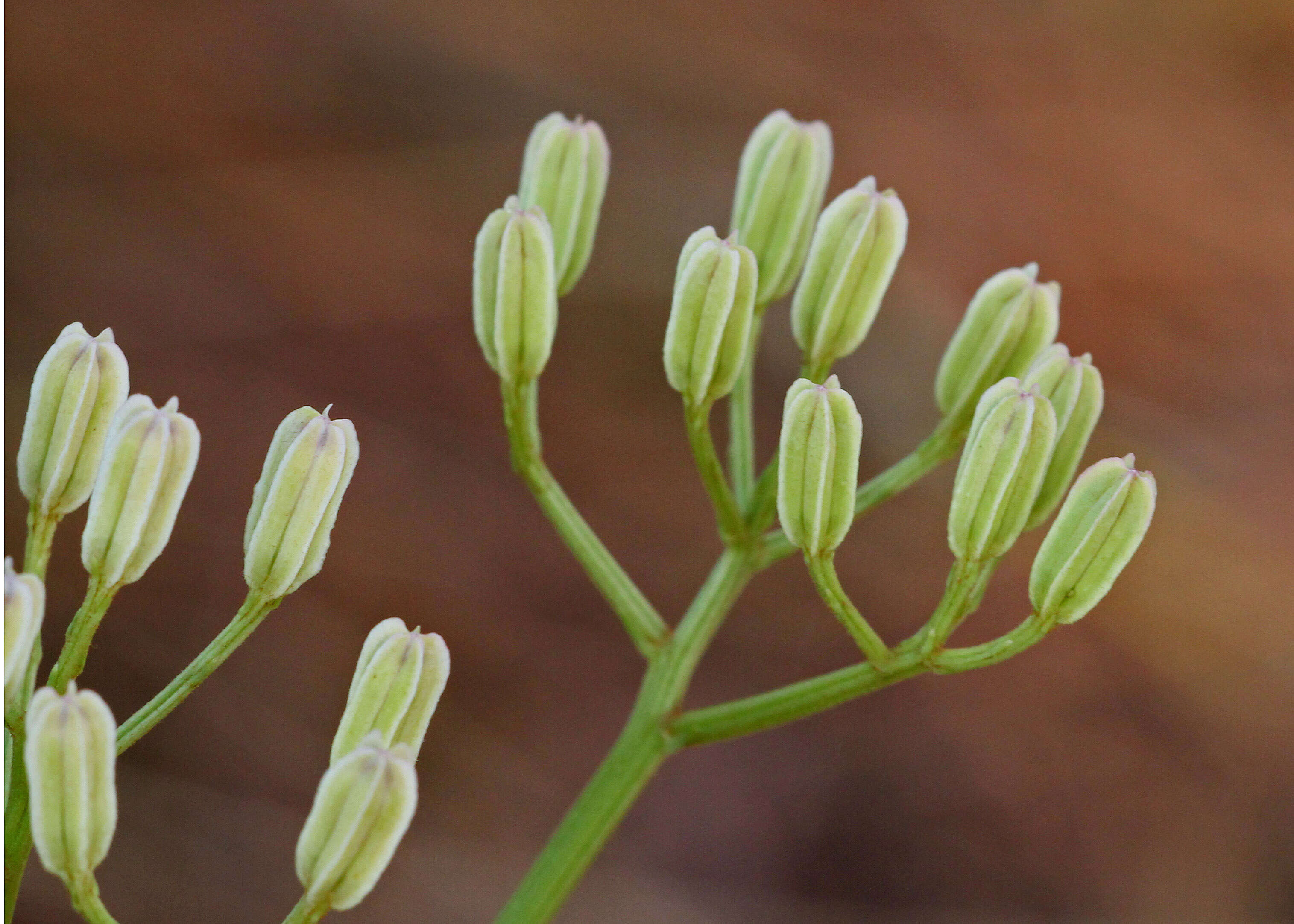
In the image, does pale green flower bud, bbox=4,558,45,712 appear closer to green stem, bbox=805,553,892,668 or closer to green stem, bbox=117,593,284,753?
green stem, bbox=117,593,284,753

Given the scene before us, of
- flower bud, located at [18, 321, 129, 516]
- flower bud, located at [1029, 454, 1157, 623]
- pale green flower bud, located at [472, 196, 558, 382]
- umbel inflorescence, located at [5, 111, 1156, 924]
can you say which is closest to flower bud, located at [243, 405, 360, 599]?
umbel inflorescence, located at [5, 111, 1156, 924]

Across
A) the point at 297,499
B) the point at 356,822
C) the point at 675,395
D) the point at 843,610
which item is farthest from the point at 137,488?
the point at 675,395

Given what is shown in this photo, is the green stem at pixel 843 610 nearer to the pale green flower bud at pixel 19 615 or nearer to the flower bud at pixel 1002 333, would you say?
the flower bud at pixel 1002 333

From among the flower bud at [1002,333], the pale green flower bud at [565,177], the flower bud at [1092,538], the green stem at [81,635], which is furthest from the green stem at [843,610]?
the green stem at [81,635]

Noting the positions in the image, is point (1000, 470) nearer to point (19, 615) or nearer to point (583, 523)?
point (583, 523)

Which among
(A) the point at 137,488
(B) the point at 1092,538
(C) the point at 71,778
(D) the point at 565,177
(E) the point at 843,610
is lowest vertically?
(C) the point at 71,778
